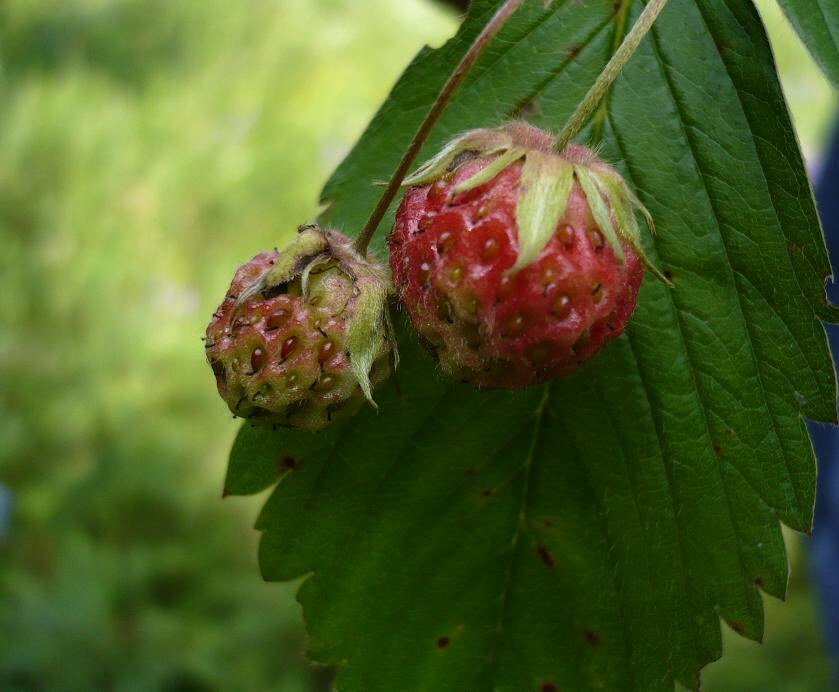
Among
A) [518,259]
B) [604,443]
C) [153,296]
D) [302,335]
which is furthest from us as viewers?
[153,296]

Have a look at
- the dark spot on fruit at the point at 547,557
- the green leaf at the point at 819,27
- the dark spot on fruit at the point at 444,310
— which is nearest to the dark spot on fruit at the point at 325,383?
the dark spot on fruit at the point at 444,310

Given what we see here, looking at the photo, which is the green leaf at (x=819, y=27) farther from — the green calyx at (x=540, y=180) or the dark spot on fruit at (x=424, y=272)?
the dark spot on fruit at (x=424, y=272)

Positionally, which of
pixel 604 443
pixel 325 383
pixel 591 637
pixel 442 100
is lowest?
pixel 591 637

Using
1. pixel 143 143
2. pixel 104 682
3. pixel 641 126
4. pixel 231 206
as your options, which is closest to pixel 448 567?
pixel 641 126

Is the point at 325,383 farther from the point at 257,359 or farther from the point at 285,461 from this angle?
the point at 285,461

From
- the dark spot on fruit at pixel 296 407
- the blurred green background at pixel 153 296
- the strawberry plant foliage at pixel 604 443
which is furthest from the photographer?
the blurred green background at pixel 153 296

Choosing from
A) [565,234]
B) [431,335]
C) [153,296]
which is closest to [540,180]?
[565,234]

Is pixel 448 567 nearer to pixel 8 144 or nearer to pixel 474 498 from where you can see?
pixel 474 498
